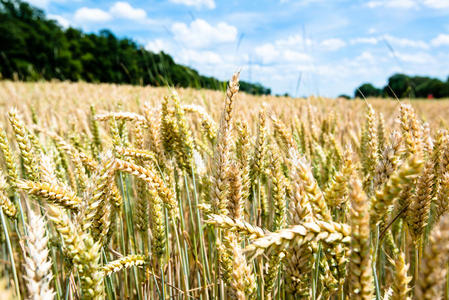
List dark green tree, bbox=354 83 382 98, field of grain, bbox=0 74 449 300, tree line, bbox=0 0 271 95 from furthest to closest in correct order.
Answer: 1. tree line, bbox=0 0 271 95
2. dark green tree, bbox=354 83 382 98
3. field of grain, bbox=0 74 449 300

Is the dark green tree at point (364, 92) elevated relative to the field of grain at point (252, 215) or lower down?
elevated

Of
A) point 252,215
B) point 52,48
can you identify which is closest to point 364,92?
point 252,215

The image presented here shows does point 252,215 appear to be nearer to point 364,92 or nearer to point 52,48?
point 364,92

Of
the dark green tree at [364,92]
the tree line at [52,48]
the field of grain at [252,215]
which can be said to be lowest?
the field of grain at [252,215]

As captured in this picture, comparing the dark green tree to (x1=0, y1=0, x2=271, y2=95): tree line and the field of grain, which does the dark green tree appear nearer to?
the field of grain

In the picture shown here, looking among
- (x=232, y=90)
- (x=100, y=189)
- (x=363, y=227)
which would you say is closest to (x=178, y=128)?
(x=232, y=90)

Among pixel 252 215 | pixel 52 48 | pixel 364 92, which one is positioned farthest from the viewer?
pixel 52 48

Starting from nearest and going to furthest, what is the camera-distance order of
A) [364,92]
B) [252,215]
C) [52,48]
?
[252,215], [364,92], [52,48]

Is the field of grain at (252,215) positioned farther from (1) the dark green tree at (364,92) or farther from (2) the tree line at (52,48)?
(2) the tree line at (52,48)

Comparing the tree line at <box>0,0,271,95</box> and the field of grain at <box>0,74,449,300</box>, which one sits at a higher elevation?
the tree line at <box>0,0,271,95</box>

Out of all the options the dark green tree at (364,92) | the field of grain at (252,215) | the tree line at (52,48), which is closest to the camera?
the field of grain at (252,215)

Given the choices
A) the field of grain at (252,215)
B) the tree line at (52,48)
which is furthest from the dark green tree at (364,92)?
the tree line at (52,48)

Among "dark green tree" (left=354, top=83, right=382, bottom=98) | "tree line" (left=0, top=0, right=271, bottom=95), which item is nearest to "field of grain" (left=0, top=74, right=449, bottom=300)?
"dark green tree" (left=354, top=83, right=382, bottom=98)

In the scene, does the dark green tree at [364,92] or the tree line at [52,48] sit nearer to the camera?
the dark green tree at [364,92]
